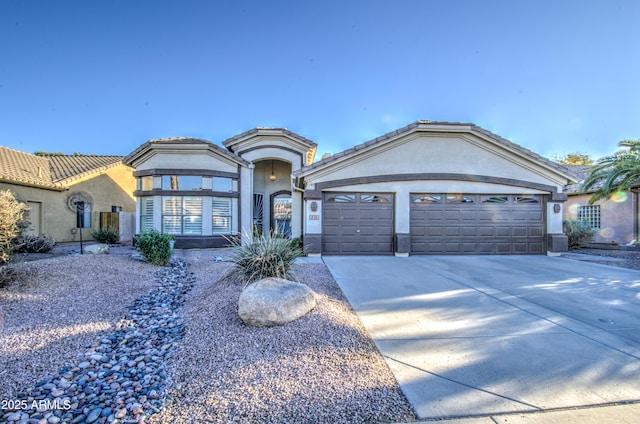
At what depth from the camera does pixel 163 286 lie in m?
7.16

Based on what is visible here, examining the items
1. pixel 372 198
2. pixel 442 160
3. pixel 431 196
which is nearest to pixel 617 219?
pixel 442 160

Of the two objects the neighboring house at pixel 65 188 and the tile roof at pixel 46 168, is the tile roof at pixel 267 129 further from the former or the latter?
the tile roof at pixel 46 168

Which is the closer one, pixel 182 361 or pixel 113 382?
pixel 113 382

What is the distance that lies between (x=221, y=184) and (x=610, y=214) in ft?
65.7

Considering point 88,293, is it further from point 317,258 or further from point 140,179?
point 140,179

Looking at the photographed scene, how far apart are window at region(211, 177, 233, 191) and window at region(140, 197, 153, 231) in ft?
9.32

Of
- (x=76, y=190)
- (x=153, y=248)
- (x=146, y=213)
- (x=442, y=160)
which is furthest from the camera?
(x=76, y=190)

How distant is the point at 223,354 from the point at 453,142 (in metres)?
11.3

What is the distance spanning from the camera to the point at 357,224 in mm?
11273

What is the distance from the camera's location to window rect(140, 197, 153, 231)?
527 inches

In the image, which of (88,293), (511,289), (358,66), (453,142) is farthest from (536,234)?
(88,293)

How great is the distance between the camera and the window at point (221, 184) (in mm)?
13579

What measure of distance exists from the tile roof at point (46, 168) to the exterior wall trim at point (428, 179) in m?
13.5

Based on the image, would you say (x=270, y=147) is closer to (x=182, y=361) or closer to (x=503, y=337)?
(x=182, y=361)
